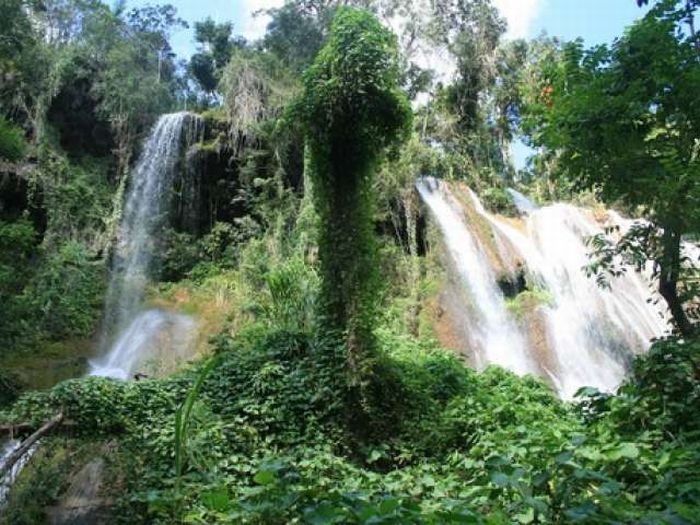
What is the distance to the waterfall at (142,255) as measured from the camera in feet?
39.8

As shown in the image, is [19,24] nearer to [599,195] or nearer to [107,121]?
[107,121]

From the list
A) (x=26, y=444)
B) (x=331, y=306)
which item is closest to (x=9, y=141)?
(x=26, y=444)

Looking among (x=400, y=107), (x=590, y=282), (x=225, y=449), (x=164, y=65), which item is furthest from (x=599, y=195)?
(x=164, y=65)

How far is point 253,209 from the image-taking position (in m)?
15.5

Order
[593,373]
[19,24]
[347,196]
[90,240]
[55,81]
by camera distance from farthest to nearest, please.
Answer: [55,81], [90,240], [19,24], [593,373], [347,196]

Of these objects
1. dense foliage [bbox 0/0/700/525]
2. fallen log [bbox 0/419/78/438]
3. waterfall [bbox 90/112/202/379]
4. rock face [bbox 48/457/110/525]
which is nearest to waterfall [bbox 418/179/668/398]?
dense foliage [bbox 0/0/700/525]

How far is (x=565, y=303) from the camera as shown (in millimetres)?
11938

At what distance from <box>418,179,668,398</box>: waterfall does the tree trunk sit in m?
3.97

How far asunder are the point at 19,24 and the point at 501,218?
10970mm

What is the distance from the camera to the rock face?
17.5 feet

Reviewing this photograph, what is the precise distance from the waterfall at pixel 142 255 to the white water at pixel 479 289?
5.54 metres

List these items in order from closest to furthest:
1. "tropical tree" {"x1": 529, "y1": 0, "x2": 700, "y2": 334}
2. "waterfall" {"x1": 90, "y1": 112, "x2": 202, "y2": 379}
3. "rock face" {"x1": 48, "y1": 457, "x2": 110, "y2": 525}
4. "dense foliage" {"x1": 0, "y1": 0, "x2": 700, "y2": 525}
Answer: "dense foliage" {"x1": 0, "y1": 0, "x2": 700, "y2": 525} → "rock face" {"x1": 48, "y1": 457, "x2": 110, "y2": 525} → "tropical tree" {"x1": 529, "y1": 0, "x2": 700, "y2": 334} → "waterfall" {"x1": 90, "y1": 112, "x2": 202, "y2": 379}

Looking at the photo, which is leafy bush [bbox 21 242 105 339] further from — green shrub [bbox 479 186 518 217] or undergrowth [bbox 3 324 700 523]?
green shrub [bbox 479 186 518 217]

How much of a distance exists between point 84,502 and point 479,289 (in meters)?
8.15
